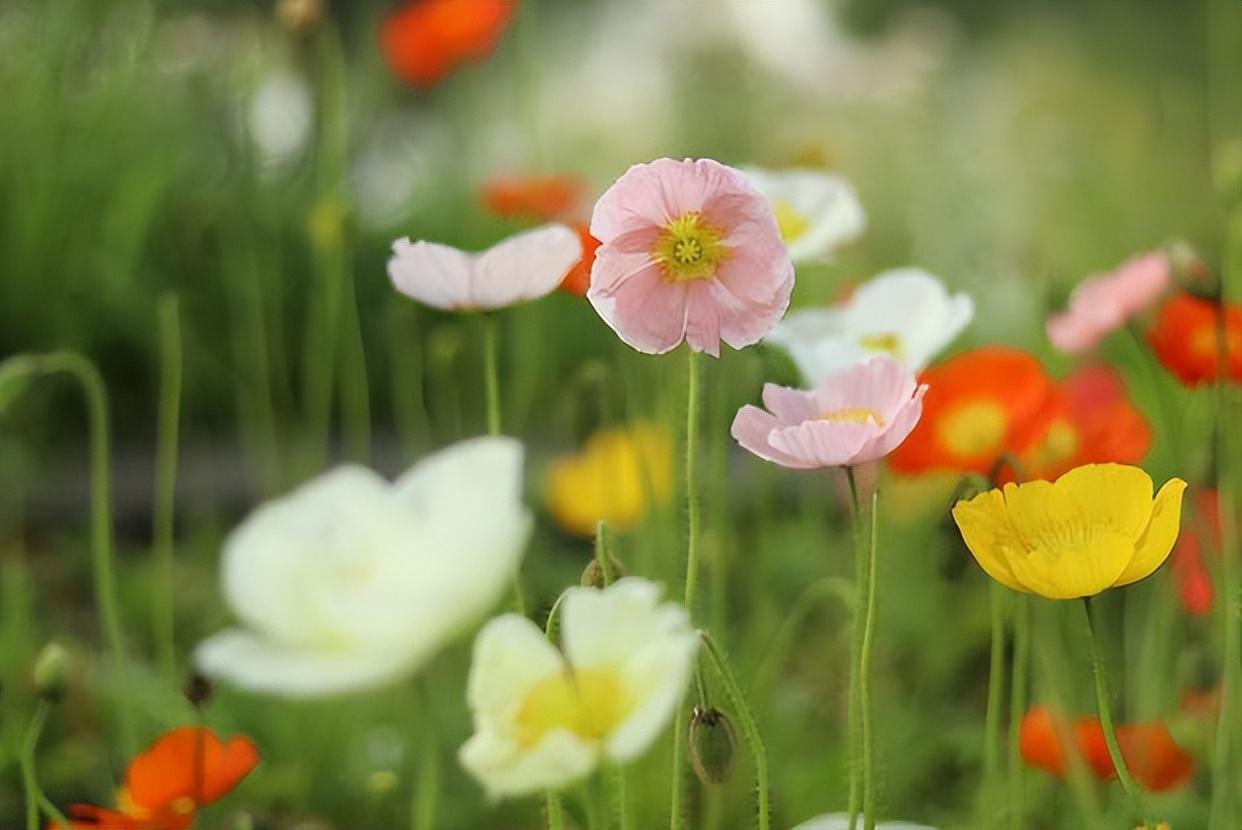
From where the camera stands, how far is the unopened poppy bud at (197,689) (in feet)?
2.12

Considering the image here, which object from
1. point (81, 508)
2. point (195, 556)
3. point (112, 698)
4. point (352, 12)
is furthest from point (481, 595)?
point (352, 12)

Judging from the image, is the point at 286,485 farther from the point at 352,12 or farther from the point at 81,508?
the point at 352,12

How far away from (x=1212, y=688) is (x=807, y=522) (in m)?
0.64

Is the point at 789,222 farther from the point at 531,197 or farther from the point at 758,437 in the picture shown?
the point at 531,197

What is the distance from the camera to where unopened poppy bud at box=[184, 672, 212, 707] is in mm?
647

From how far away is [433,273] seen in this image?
0.67m

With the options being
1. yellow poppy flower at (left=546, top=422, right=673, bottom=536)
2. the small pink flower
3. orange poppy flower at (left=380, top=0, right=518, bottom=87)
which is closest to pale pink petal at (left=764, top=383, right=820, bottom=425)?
the small pink flower

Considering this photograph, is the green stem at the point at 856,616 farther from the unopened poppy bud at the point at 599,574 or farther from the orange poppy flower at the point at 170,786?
the orange poppy flower at the point at 170,786

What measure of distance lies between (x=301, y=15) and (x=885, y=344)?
620 millimetres

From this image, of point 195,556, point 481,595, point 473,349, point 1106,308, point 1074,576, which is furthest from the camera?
point 473,349

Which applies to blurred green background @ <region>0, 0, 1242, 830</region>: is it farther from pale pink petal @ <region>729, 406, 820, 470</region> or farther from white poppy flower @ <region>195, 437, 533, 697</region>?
pale pink petal @ <region>729, 406, 820, 470</region>

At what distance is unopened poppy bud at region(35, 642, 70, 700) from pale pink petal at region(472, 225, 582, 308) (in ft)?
0.82

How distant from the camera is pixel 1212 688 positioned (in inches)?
40.8

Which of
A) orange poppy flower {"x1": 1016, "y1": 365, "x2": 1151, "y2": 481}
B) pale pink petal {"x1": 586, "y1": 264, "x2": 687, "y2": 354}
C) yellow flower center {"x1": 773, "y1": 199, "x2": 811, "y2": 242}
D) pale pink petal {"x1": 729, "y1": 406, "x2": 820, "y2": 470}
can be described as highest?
yellow flower center {"x1": 773, "y1": 199, "x2": 811, "y2": 242}
